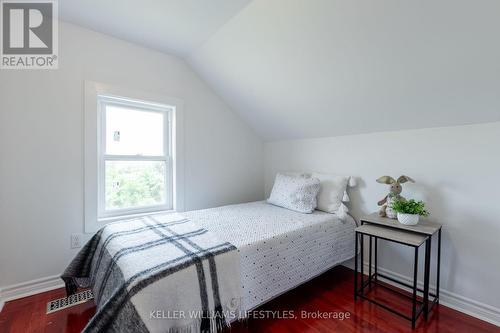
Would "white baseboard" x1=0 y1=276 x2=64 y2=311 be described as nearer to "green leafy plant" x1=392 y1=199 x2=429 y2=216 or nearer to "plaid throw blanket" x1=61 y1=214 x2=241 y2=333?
"plaid throw blanket" x1=61 y1=214 x2=241 y2=333

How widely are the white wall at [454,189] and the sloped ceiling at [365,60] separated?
5.1 inches

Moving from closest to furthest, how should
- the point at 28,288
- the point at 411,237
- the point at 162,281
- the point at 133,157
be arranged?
the point at 162,281
the point at 411,237
the point at 28,288
the point at 133,157

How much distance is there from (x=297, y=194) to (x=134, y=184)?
5.59 feet

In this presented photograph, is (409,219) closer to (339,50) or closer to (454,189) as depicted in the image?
(454,189)

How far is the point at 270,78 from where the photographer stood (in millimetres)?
2209

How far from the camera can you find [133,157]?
2344 millimetres

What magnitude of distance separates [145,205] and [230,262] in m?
1.51

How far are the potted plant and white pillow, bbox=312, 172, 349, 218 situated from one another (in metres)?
0.53

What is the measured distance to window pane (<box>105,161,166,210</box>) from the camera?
226cm

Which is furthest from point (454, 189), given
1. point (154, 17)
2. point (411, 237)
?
point (154, 17)

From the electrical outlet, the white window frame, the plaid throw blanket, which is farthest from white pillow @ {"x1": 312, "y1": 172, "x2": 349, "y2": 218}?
the electrical outlet

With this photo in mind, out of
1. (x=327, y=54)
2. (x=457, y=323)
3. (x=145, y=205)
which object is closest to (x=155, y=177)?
(x=145, y=205)

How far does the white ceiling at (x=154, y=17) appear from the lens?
170 cm

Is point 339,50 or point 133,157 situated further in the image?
point 133,157
